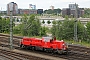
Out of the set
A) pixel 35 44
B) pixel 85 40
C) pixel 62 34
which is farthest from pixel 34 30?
pixel 35 44

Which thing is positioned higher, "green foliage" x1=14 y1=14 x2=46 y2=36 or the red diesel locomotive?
"green foliage" x1=14 y1=14 x2=46 y2=36

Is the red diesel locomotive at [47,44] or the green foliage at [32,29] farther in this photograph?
the green foliage at [32,29]

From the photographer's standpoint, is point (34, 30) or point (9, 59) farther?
point (34, 30)

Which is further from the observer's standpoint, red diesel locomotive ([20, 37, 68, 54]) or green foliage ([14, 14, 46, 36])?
green foliage ([14, 14, 46, 36])

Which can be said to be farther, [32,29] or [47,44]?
[32,29]

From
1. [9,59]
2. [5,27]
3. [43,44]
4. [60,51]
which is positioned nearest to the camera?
[9,59]

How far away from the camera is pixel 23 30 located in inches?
2003

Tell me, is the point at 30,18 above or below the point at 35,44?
above

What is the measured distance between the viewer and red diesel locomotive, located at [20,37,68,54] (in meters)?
26.9

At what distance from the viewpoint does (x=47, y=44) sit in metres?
28.1

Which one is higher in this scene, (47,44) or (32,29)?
(32,29)

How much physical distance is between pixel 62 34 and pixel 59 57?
18303 millimetres

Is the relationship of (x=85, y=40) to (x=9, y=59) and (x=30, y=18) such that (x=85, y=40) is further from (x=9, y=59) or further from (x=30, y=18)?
(x=9, y=59)

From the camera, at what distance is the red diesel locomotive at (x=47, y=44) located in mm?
26891
